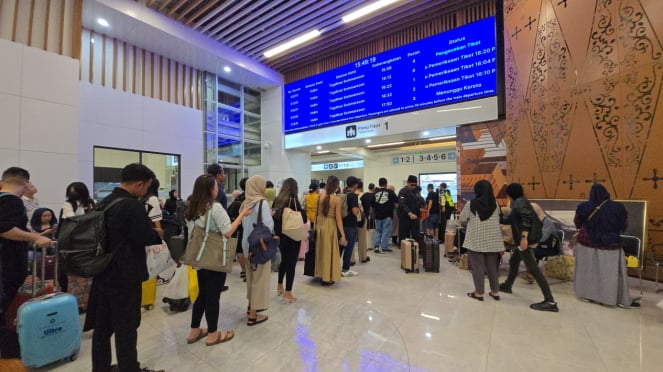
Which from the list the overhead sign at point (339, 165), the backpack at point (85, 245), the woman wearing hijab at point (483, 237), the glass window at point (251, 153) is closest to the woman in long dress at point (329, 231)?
the woman wearing hijab at point (483, 237)

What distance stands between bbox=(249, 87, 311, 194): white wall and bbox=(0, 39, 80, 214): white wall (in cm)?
518

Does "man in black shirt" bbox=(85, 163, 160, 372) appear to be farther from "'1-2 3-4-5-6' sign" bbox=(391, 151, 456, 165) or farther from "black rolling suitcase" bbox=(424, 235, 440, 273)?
"'1-2 3-4-5-6' sign" bbox=(391, 151, 456, 165)

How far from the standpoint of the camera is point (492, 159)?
591 centimetres

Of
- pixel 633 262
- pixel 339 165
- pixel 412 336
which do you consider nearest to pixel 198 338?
pixel 412 336

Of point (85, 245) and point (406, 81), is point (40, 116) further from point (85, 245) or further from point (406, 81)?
point (406, 81)

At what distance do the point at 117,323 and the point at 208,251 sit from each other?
26.8 inches

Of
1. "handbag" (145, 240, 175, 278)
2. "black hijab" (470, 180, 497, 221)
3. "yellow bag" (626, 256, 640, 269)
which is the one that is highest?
"black hijab" (470, 180, 497, 221)

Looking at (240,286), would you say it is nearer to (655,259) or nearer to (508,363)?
(508,363)

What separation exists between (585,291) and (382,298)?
A: 7.99 feet

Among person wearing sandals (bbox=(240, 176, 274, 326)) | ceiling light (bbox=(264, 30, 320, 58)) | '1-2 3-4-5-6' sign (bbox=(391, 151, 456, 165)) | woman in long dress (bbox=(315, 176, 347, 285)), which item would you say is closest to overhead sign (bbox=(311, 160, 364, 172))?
'1-2 3-4-5-6' sign (bbox=(391, 151, 456, 165))

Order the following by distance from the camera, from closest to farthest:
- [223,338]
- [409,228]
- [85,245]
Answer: [85,245] → [223,338] → [409,228]

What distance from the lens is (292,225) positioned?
305 cm

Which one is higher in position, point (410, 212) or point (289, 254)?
point (410, 212)

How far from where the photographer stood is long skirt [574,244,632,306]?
3.23 metres
